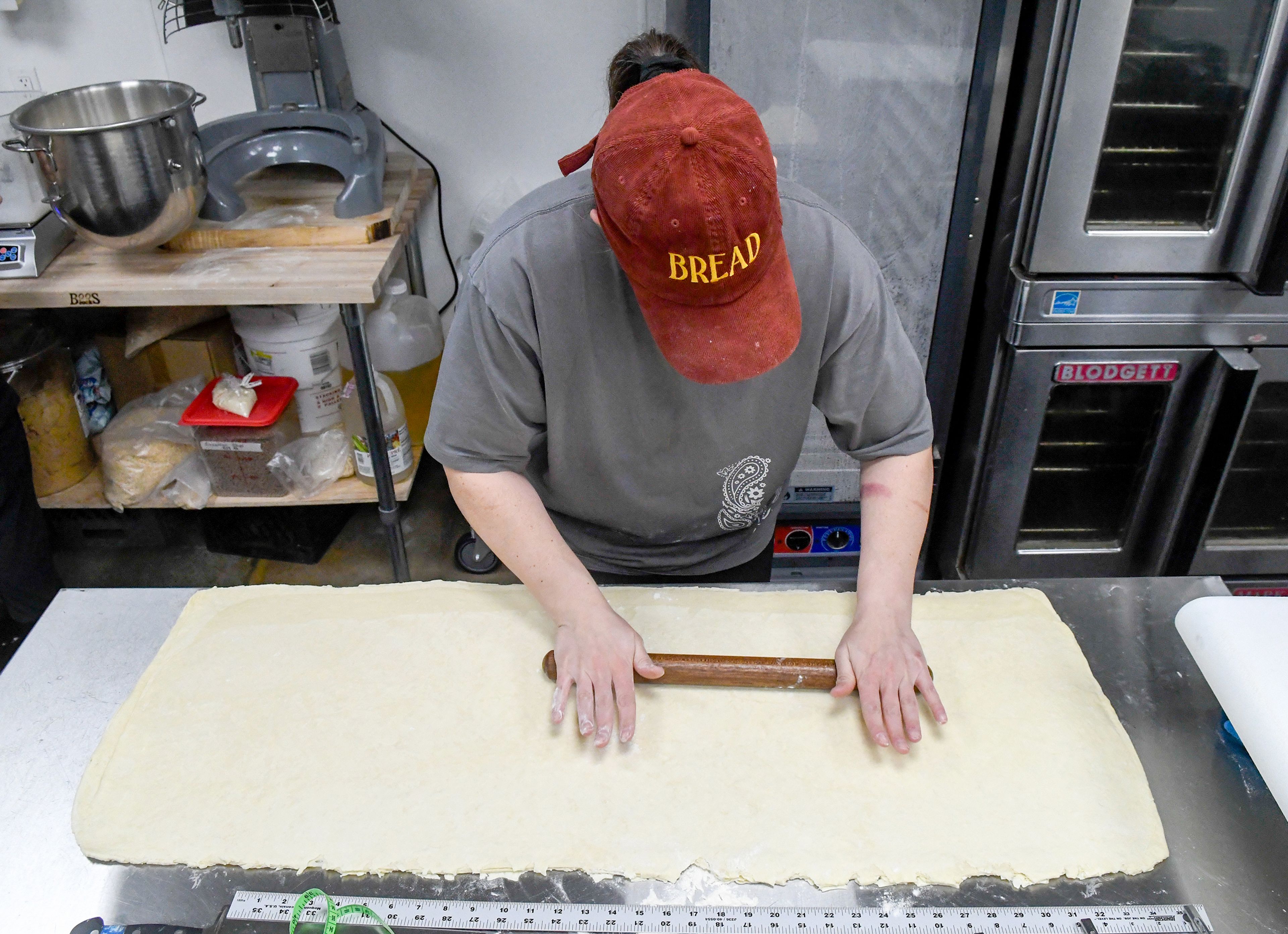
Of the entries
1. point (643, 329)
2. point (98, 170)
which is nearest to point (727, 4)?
point (643, 329)

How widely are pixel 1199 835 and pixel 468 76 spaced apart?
2150 mm

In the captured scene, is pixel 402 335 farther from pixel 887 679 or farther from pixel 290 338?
pixel 887 679

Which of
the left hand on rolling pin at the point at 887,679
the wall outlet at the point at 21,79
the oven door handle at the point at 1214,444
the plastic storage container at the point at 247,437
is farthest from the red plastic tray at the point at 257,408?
the oven door handle at the point at 1214,444

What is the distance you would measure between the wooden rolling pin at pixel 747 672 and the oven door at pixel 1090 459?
1.01 metres

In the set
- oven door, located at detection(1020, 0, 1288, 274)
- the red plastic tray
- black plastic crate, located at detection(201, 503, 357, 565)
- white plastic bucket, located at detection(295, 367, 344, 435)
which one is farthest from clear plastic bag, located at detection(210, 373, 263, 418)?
oven door, located at detection(1020, 0, 1288, 274)

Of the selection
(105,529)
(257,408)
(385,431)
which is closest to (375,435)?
(385,431)

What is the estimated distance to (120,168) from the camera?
165 cm

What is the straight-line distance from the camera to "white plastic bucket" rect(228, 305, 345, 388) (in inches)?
82.0

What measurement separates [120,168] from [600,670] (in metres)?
1.31

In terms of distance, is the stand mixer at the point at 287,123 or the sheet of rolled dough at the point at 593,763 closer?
the sheet of rolled dough at the point at 593,763

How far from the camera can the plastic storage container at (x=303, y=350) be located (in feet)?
6.84

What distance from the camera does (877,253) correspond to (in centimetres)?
182

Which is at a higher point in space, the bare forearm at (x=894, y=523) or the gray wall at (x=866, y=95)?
the gray wall at (x=866, y=95)

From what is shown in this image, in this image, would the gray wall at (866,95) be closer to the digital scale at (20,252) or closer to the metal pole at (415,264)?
the metal pole at (415,264)
